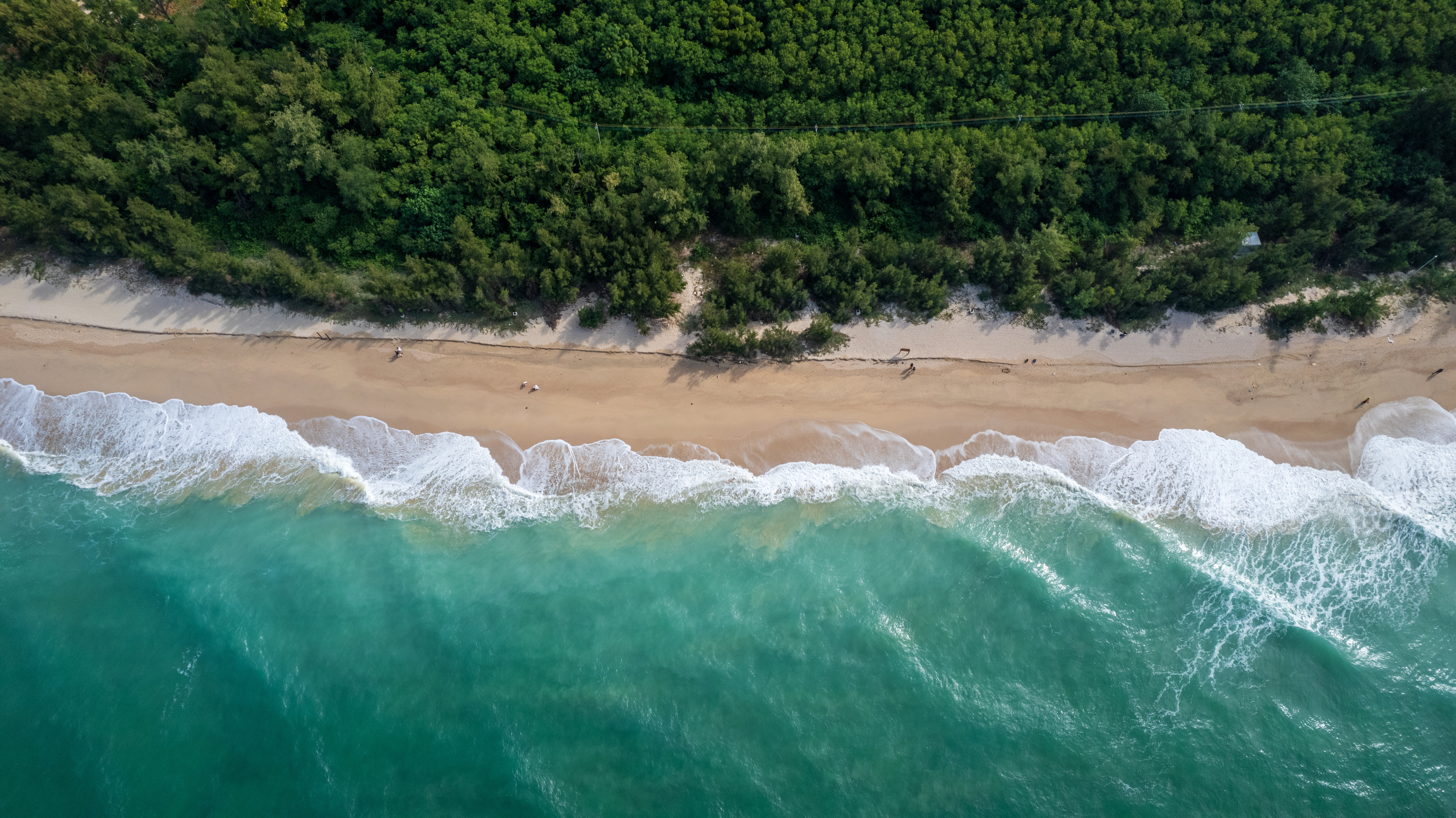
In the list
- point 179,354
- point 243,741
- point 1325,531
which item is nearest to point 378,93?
point 179,354

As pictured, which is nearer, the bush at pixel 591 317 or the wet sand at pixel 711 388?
the wet sand at pixel 711 388

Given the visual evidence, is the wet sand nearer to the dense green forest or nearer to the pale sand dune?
the pale sand dune

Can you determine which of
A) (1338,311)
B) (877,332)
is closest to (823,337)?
(877,332)

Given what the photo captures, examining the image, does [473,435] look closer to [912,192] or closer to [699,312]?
[699,312]

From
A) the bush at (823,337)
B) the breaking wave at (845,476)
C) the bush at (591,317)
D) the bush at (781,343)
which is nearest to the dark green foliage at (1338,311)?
the breaking wave at (845,476)

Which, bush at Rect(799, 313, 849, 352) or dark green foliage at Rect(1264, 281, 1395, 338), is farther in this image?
dark green foliage at Rect(1264, 281, 1395, 338)

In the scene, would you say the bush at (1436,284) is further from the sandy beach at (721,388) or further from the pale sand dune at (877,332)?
the sandy beach at (721,388)

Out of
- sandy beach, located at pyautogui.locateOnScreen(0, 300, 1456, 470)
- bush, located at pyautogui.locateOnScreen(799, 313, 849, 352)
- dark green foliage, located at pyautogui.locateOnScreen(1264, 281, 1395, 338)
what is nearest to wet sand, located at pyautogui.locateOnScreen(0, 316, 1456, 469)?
sandy beach, located at pyautogui.locateOnScreen(0, 300, 1456, 470)
